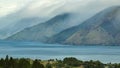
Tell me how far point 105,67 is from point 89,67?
38.1 feet

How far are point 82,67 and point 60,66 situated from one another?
13579 millimetres

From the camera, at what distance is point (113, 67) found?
19300 cm

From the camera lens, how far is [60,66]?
7195 inches

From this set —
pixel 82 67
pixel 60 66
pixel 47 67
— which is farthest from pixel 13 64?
pixel 82 67

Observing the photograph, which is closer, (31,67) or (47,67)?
(31,67)

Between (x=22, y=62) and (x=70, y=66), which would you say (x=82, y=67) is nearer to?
(x=70, y=66)

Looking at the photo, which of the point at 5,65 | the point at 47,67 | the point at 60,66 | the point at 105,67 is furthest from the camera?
the point at 105,67

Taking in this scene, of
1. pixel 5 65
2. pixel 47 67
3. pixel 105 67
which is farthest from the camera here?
pixel 105 67

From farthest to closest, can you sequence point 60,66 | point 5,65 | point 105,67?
point 105,67, point 60,66, point 5,65

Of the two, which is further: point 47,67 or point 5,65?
point 47,67

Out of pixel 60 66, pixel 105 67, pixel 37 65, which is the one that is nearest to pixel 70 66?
pixel 60 66

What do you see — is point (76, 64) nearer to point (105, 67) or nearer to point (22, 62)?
point (105, 67)

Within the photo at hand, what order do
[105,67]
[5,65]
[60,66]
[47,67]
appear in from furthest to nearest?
[105,67], [60,66], [47,67], [5,65]

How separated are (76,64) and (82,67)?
6741 millimetres
